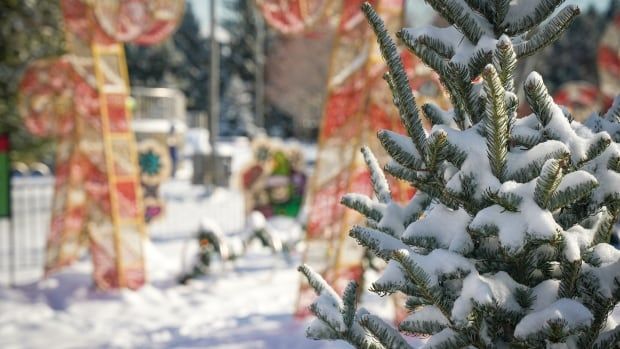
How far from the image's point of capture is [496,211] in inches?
48.7

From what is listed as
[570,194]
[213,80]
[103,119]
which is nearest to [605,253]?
[570,194]

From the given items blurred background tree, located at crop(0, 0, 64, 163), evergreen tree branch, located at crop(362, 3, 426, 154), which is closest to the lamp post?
blurred background tree, located at crop(0, 0, 64, 163)

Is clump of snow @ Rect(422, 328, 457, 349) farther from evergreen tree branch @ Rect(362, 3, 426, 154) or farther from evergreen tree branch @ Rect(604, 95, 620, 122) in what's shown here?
evergreen tree branch @ Rect(604, 95, 620, 122)

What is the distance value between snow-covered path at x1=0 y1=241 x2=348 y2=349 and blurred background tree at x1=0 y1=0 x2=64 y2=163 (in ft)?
16.3

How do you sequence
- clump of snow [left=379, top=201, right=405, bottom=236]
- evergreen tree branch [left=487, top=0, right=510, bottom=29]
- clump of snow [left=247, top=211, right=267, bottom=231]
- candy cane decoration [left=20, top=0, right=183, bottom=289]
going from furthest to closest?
clump of snow [left=247, top=211, right=267, bottom=231]
candy cane decoration [left=20, top=0, right=183, bottom=289]
clump of snow [left=379, top=201, right=405, bottom=236]
evergreen tree branch [left=487, top=0, right=510, bottom=29]

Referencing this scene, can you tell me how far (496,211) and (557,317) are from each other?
0.84ft

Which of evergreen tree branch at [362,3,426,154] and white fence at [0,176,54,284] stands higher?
evergreen tree branch at [362,3,426,154]

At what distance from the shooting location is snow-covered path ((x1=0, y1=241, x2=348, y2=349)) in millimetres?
5715

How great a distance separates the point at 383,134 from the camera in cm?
136

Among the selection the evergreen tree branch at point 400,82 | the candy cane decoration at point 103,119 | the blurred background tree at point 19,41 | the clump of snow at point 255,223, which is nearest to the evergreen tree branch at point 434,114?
the evergreen tree branch at point 400,82

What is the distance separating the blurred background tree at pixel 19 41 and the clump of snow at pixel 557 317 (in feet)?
35.3

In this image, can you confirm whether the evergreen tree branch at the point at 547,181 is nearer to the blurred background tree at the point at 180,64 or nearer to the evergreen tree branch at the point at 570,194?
the evergreen tree branch at the point at 570,194

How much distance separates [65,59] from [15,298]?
2990 millimetres

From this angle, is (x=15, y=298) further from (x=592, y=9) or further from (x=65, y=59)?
(x=592, y=9)
